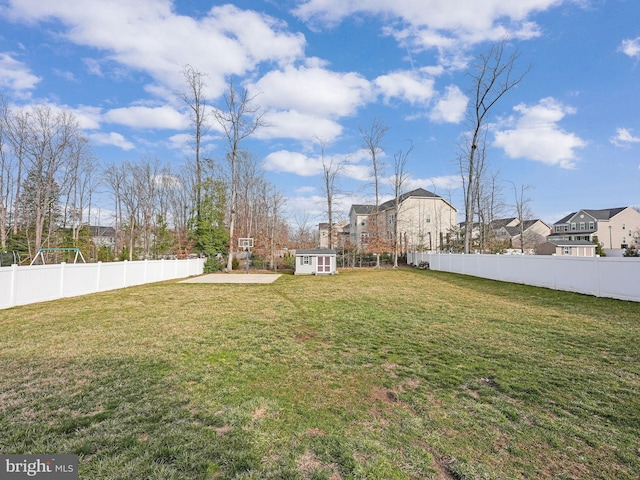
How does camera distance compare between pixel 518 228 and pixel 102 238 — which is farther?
pixel 518 228

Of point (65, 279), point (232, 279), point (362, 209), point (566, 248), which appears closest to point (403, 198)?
point (362, 209)

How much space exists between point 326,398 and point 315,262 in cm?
1795

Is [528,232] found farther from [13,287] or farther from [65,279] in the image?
[13,287]

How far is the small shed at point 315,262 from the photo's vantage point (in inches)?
814

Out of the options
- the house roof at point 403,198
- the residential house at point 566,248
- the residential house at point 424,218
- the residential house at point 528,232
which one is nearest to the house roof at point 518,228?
the residential house at point 528,232

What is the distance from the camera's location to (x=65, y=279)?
9.37m

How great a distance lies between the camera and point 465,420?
2.44 metres

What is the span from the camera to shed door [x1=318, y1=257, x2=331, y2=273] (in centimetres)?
2067

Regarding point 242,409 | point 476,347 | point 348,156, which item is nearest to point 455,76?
point 348,156

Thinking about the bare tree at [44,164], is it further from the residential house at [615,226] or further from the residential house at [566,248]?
the residential house at [615,226]

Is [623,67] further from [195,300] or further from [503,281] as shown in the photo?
[195,300]

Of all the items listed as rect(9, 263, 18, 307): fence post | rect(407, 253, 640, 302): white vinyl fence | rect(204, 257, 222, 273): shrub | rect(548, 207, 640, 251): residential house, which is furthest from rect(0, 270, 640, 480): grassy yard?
rect(548, 207, 640, 251): residential house

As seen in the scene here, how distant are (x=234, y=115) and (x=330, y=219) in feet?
37.7

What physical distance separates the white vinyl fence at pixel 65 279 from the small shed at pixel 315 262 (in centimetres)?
918
